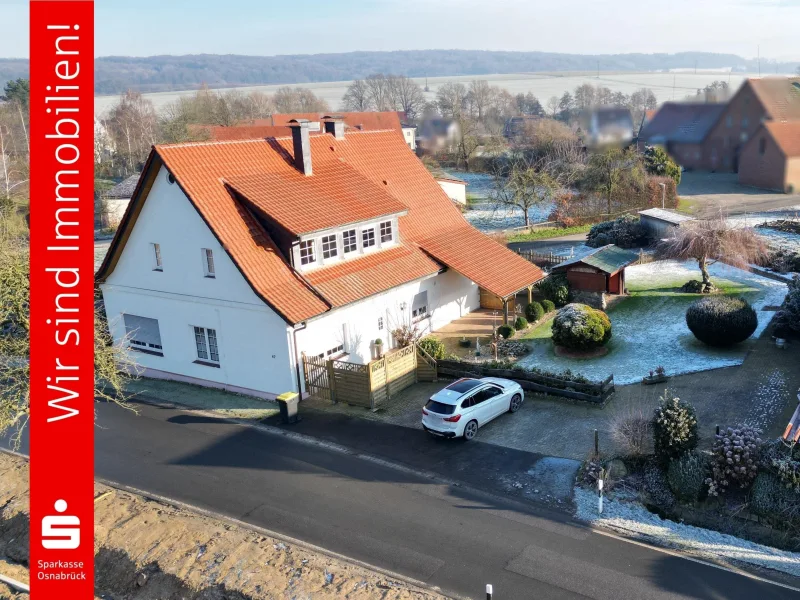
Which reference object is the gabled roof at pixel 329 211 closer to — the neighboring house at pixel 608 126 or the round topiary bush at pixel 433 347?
the round topiary bush at pixel 433 347

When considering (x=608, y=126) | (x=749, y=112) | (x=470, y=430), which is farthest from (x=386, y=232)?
(x=608, y=126)

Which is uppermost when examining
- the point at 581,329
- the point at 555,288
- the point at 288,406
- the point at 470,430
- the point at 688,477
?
the point at 555,288

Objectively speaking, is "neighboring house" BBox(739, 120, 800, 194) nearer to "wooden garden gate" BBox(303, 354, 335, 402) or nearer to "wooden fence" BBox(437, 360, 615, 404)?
"wooden fence" BBox(437, 360, 615, 404)

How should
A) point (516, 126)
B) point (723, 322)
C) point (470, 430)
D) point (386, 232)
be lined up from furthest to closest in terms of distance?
point (516, 126)
point (386, 232)
point (723, 322)
point (470, 430)

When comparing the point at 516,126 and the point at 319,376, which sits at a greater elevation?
the point at 516,126

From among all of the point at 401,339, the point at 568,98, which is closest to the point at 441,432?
the point at 401,339

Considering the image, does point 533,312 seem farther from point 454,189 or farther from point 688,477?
point 454,189

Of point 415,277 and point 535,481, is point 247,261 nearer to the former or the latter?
point 415,277
